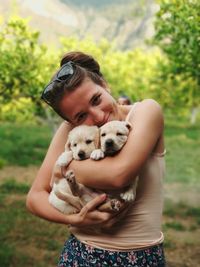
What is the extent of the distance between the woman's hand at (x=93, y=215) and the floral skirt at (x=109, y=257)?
146 mm

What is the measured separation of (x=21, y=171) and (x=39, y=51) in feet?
12.0

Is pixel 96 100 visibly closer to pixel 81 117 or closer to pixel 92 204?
pixel 81 117

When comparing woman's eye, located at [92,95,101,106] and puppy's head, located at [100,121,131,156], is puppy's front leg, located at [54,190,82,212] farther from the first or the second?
woman's eye, located at [92,95,101,106]

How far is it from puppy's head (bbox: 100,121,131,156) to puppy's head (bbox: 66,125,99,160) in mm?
69

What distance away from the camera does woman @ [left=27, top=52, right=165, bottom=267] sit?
7.26 ft

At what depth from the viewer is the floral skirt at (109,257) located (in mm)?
2283

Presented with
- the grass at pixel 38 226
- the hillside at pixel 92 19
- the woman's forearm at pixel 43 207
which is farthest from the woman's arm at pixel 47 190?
the hillside at pixel 92 19

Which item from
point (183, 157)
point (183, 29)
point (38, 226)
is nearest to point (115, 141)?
point (183, 29)

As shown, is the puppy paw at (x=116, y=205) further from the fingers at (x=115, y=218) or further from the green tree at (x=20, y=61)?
the green tree at (x=20, y=61)

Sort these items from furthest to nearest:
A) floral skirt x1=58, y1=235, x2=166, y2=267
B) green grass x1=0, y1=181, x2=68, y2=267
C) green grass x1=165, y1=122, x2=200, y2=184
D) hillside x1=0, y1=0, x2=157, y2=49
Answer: hillside x1=0, y1=0, x2=157, y2=49 < green grass x1=165, y1=122, x2=200, y2=184 < green grass x1=0, y1=181, x2=68, y2=267 < floral skirt x1=58, y1=235, x2=166, y2=267

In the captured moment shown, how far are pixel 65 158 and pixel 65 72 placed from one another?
15.2 inches

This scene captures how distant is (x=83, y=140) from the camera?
236 centimetres

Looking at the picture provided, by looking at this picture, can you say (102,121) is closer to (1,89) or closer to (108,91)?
(108,91)

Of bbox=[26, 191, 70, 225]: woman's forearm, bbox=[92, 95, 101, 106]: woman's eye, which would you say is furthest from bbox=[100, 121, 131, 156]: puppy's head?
bbox=[26, 191, 70, 225]: woman's forearm
